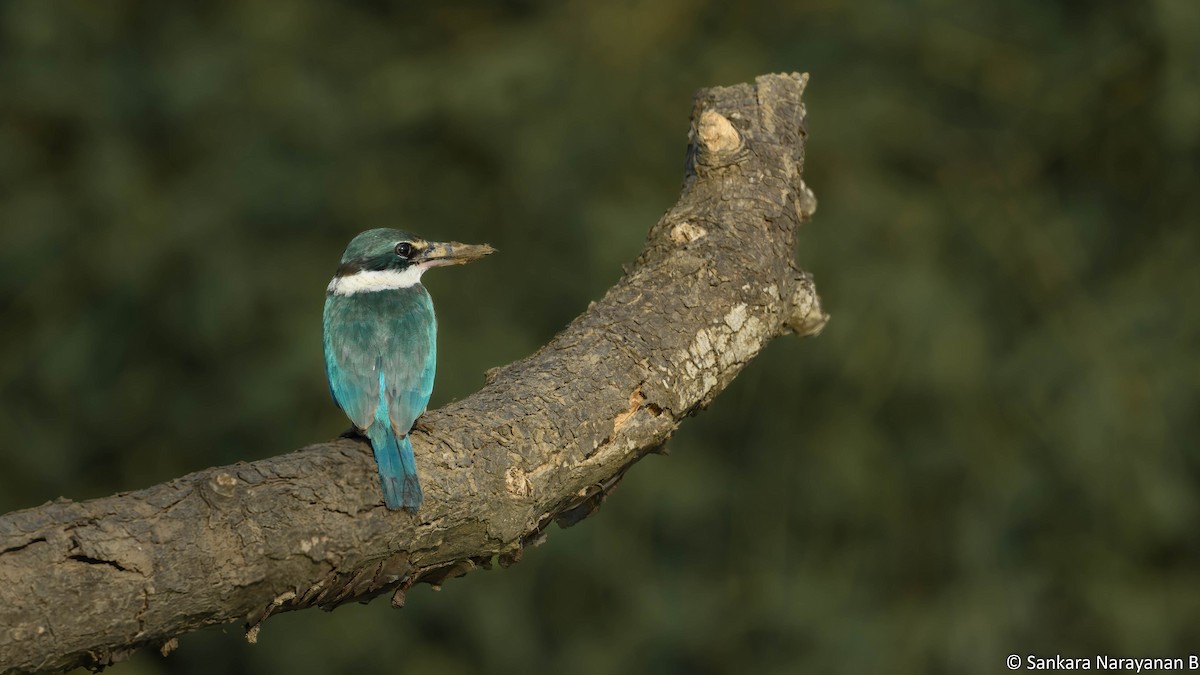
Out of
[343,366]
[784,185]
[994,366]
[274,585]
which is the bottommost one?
[274,585]

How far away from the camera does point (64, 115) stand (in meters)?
7.87

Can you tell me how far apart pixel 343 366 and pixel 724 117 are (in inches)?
51.6

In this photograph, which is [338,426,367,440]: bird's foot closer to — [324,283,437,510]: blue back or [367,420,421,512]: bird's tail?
[324,283,437,510]: blue back

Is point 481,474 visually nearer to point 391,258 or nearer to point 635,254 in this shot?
point 391,258

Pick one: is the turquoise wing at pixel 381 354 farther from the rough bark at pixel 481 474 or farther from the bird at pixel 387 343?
the rough bark at pixel 481 474

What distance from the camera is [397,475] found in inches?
101

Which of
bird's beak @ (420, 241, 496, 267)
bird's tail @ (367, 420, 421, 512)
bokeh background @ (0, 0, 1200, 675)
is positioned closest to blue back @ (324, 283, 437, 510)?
bird's tail @ (367, 420, 421, 512)

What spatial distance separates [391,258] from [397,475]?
1.44 metres

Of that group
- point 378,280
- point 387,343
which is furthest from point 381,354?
point 378,280

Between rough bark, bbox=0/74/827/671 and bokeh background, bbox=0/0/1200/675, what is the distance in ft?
11.5

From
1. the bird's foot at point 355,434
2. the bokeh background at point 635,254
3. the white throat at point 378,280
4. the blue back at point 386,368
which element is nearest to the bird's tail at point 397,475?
the blue back at point 386,368

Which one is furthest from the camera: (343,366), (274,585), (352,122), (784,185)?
(352,122)

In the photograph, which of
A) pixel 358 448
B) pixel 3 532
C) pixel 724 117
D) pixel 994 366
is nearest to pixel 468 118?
pixel 994 366

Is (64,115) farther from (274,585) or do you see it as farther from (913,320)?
(274,585)
